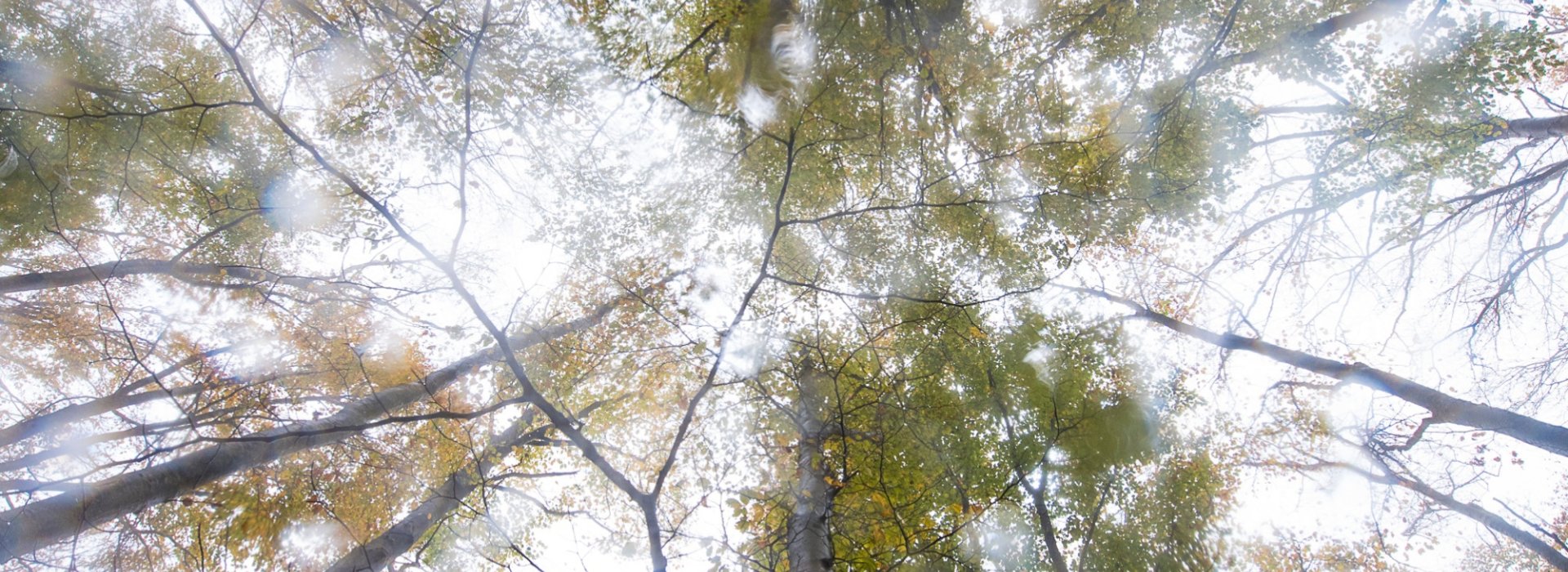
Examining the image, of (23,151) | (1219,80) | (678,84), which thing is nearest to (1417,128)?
(1219,80)

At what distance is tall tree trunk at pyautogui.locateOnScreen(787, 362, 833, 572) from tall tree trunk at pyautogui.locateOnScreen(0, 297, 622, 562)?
279 centimetres

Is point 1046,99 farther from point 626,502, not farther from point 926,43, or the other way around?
point 626,502

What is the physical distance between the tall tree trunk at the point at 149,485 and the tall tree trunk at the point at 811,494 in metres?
2.79

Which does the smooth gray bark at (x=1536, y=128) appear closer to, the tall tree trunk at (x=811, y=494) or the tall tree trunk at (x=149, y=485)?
the tall tree trunk at (x=811, y=494)

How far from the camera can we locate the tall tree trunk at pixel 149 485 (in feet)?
11.6

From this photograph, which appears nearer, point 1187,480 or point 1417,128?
point 1417,128

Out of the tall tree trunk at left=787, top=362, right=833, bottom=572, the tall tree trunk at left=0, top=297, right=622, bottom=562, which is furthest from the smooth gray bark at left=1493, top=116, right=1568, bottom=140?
the tall tree trunk at left=0, top=297, right=622, bottom=562

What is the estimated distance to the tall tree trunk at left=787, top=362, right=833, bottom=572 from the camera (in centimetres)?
420

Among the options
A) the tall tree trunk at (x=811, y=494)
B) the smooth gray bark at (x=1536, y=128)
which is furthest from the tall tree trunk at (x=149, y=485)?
the smooth gray bark at (x=1536, y=128)

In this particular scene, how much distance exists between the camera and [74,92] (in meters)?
6.42

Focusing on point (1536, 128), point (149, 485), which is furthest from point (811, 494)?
point (1536, 128)

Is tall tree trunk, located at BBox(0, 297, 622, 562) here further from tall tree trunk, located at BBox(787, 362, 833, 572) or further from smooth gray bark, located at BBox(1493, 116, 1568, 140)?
smooth gray bark, located at BBox(1493, 116, 1568, 140)

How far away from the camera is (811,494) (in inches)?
197

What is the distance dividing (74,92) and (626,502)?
809 centimetres
